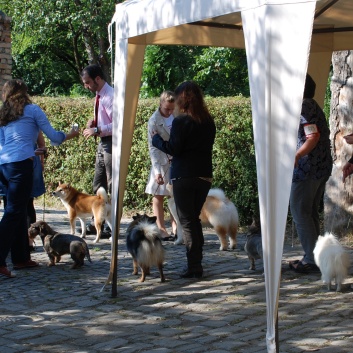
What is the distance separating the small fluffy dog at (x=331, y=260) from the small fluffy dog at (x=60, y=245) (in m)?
2.74

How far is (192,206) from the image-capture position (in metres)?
7.44

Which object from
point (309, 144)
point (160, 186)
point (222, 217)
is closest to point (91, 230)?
point (160, 186)

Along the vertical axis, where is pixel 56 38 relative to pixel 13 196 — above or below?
above

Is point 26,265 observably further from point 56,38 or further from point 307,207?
point 56,38

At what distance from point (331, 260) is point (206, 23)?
9.30 ft

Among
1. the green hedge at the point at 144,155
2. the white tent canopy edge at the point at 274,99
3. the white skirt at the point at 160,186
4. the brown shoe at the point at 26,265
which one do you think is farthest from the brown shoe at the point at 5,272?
the white tent canopy edge at the point at 274,99

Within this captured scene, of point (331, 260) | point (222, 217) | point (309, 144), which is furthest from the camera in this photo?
point (222, 217)

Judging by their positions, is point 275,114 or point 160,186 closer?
point 275,114

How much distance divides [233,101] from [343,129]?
2.20 m

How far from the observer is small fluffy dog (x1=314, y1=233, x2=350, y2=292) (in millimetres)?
6723

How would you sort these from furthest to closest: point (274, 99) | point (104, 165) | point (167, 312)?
point (104, 165), point (167, 312), point (274, 99)

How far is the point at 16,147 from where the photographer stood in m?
7.71


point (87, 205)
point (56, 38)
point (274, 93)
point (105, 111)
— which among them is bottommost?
point (87, 205)

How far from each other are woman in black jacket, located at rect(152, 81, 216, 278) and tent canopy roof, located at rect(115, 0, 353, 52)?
731 millimetres
